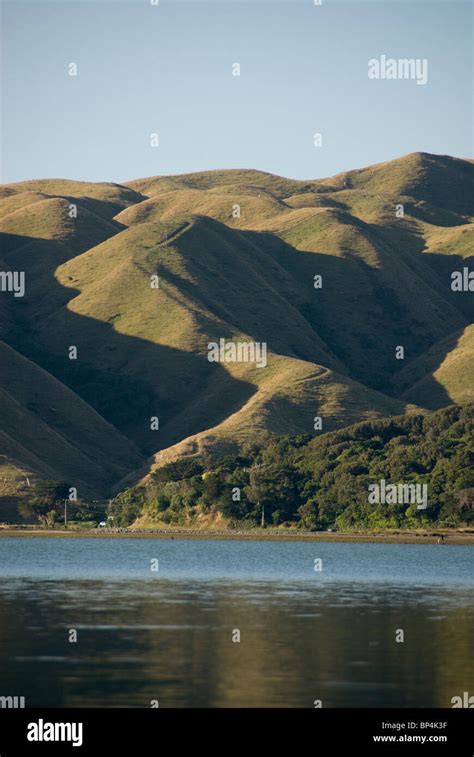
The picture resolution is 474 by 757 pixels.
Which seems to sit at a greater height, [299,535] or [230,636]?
[299,535]

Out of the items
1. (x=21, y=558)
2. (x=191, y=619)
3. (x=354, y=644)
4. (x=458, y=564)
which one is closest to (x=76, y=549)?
(x=21, y=558)

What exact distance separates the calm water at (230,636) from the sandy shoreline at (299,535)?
60.9 meters

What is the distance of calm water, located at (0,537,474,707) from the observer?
159ft

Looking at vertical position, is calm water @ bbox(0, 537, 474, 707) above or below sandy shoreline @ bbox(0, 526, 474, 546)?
below

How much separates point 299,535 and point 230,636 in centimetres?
12511

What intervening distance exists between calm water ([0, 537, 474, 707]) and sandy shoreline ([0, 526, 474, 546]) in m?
60.9

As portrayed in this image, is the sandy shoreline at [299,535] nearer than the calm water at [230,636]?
No

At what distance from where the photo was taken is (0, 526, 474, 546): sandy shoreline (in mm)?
178250

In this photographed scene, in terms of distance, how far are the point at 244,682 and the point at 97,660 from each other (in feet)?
23.5

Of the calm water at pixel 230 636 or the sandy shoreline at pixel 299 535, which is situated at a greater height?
the sandy shoreline at pixel 299 535

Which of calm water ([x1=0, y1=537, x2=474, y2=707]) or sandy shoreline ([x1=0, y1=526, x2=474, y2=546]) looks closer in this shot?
calm water ([x1=0, y1=537, x2=474, y2=707])

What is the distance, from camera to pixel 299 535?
614 ft

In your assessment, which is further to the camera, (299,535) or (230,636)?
(299,535)

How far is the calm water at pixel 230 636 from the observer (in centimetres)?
4841
